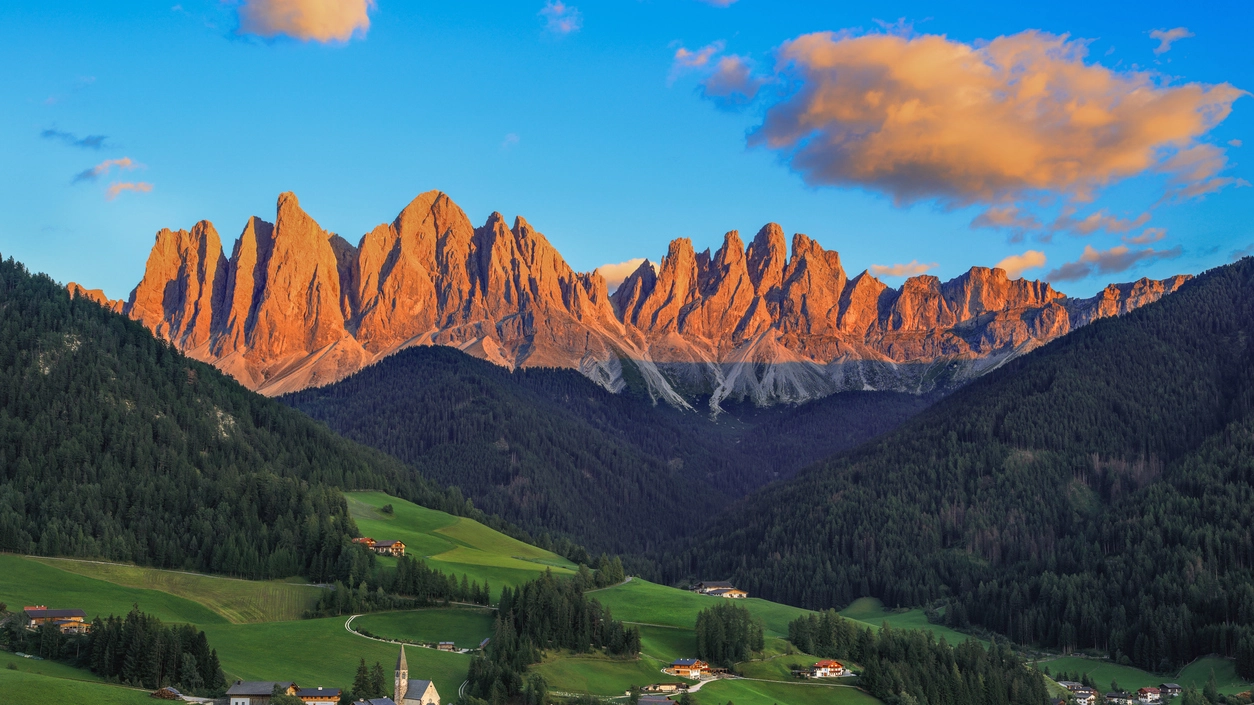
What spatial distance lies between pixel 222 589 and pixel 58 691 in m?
70.2

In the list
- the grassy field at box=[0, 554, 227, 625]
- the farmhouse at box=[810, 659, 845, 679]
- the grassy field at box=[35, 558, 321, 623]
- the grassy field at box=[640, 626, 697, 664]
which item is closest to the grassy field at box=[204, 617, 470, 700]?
the grassy field at box=[0, 554, 227, 625]

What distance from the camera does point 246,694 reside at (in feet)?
376

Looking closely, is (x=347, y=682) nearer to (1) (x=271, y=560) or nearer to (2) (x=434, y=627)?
(2) (x=434, y=627)

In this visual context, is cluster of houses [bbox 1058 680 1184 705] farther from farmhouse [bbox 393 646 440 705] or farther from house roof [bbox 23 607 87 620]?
house roof [bbox 23 607 87 620]

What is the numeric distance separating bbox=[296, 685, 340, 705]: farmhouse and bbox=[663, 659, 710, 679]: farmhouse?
48.4m

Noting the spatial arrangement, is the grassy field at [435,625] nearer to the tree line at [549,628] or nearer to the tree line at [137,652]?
the tree line at [549,628]

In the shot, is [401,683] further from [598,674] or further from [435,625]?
[435,625]

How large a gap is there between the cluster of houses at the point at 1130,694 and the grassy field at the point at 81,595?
122219 mm

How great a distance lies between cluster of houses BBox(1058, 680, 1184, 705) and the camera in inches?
7151

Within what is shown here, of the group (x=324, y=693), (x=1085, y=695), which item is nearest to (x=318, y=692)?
(x=324, y=693)

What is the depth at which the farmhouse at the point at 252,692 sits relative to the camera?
4500 inches

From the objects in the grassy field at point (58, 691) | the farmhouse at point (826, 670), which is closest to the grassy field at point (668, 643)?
the farmhouse at point (826, 670)

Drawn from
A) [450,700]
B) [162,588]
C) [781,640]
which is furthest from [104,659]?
[781,640]

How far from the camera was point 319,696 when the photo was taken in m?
120
